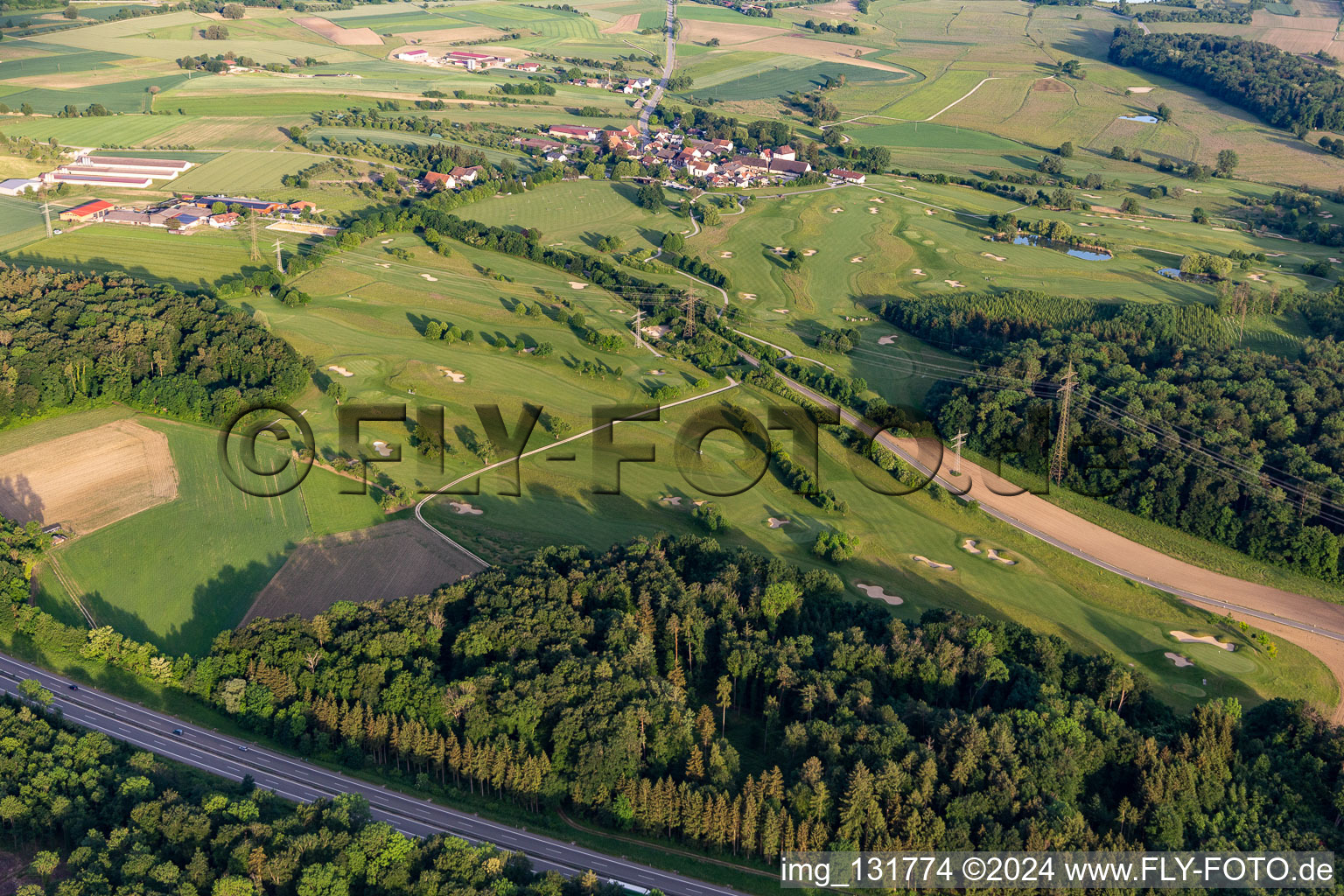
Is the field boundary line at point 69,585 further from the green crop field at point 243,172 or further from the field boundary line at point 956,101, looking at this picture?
the field boundary line at point 956,101

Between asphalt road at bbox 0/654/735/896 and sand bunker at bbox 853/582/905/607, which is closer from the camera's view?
asphalt road at bbox 0/654/735/896

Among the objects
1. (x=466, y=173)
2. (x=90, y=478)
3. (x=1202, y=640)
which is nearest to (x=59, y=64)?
(x=466, y=173)

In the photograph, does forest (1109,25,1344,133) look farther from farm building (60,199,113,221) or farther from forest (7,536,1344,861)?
farm building (60,199,113,221)

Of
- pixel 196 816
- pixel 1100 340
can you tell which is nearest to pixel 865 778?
pixel 196 816

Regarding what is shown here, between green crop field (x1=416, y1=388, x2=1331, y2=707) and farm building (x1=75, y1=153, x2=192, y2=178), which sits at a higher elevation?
farm building (x1=75, y1=153, x2=192, y2=178)

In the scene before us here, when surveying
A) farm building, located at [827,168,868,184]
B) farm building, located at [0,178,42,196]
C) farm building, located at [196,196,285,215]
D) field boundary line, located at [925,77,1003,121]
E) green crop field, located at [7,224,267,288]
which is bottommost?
green crop field, located at [7,224,267,288]

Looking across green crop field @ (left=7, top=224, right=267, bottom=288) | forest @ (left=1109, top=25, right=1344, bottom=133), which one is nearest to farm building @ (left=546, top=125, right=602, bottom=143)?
green crop field @ (left=7, top=224, right=267, bottom=288)

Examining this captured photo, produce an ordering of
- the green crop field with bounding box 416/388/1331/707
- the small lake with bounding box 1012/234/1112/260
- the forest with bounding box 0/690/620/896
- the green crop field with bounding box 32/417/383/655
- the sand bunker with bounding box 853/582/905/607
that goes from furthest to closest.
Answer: the small lake with bounding box 1012/234/1112/260 → the sand bunker with bounding box 853/582/905/607 → the green crop field with bounding box 32/417/383/655 → the green crop field with bounding box 416/388/1331/707 → the forest with bounding box 0/690/620/896

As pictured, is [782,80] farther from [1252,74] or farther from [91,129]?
[91,129]
